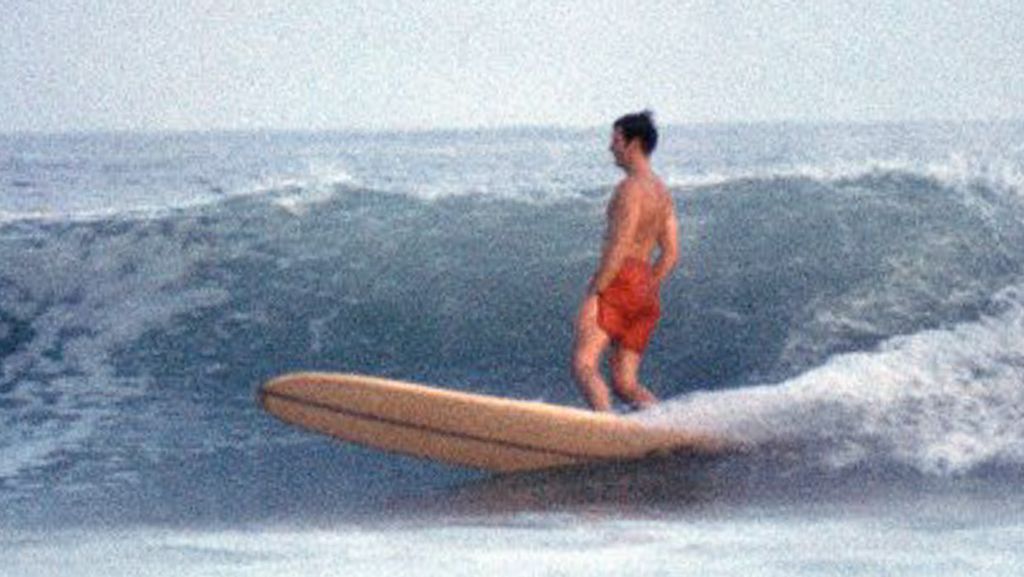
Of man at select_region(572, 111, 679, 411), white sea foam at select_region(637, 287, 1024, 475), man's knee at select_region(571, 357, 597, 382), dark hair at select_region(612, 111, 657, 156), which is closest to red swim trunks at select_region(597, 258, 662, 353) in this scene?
man at select_region(572, 111, 679, 411)

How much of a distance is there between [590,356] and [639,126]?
0.95 m

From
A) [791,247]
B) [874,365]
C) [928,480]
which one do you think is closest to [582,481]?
[928,480]

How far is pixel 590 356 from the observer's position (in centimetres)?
682

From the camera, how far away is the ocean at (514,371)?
540 cm

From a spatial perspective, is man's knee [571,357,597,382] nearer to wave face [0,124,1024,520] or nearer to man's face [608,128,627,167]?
wave face [0,124,1024,520]

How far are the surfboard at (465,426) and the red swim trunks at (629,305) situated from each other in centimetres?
35

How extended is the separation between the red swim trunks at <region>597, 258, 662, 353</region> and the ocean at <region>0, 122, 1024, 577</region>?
1.14 ft

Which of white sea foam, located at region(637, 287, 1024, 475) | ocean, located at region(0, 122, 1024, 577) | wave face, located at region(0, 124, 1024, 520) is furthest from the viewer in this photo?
wave face, located at region(0, 124, 1024, 520)

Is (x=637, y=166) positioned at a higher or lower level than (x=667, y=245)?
higher

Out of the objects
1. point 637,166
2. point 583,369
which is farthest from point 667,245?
point 583,369

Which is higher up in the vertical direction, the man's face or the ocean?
the man's face

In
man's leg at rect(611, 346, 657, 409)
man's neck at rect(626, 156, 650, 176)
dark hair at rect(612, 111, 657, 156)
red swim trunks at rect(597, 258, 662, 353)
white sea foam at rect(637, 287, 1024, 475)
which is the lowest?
white sea foam at rect(637, 287, 1024, 475)

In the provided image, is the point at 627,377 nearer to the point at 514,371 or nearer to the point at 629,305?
the point at 629,305

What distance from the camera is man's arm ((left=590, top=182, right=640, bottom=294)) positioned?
676 cm
